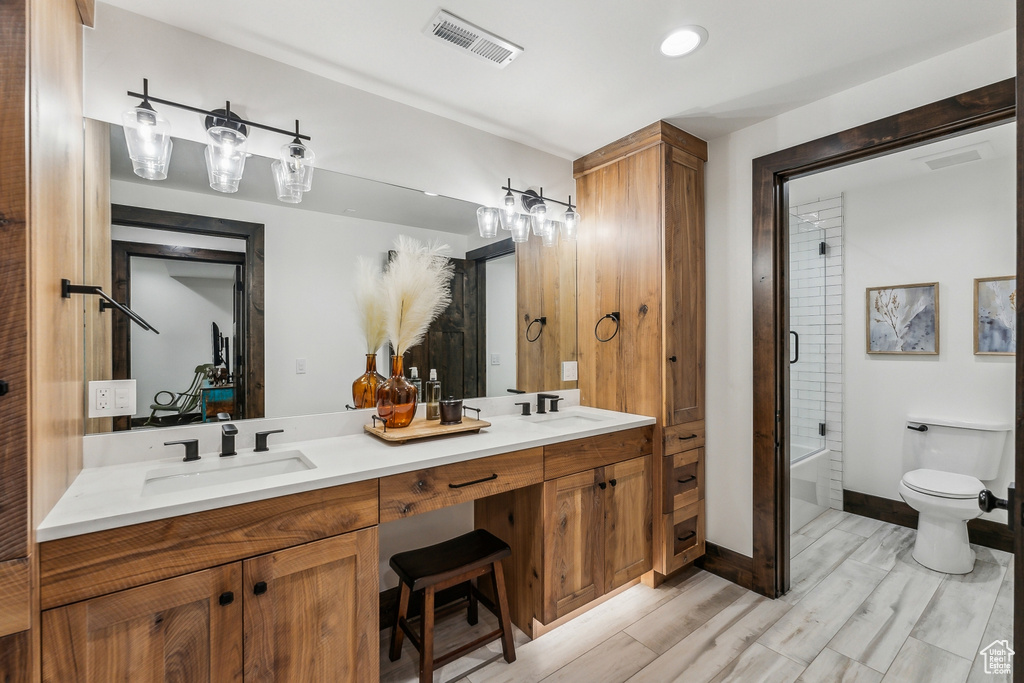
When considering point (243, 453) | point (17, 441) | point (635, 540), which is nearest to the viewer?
point (17, 441)

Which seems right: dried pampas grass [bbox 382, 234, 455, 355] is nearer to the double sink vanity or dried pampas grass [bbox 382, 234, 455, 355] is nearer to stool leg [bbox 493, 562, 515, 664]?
the double sink vanity

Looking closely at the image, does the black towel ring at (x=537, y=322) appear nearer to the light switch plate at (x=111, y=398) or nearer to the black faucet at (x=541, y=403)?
the black faucet at (x=541, y=403)

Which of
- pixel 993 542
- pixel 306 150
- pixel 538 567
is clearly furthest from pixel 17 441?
pixel 993 542

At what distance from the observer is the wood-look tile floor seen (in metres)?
1.76

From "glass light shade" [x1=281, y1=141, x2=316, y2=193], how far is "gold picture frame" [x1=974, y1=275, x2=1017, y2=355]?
3934 mm

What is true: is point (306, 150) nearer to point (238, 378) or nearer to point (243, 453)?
point (238, 378)

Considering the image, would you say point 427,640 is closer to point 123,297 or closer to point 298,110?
point 123,297

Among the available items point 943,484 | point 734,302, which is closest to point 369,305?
point 734,302

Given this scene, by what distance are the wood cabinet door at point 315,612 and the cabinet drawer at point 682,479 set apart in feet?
5.13

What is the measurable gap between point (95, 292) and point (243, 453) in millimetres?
685

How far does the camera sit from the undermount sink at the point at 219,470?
4.65 feet

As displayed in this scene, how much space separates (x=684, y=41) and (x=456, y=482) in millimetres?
1879

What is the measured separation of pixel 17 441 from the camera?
35.6 inches

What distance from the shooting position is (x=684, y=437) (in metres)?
2.46
